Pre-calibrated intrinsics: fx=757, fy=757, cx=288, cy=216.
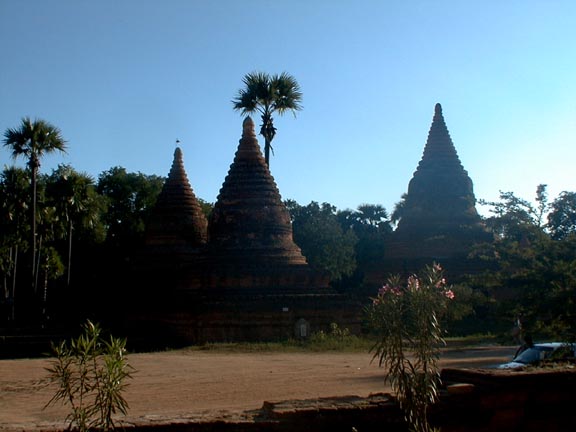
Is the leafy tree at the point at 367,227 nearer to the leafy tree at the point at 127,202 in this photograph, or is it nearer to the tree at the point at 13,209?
the leafy tree at the point at 127,202

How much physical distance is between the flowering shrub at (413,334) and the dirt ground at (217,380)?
165 centimetres

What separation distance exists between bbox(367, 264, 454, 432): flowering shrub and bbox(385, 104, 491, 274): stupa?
2644 centimetres

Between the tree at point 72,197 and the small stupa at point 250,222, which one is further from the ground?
the tree at point 72,197

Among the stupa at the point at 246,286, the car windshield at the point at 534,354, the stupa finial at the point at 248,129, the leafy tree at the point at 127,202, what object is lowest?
the car windshield at the point at 534,354

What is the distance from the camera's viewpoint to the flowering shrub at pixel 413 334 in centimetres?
662

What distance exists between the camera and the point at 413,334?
273 inches

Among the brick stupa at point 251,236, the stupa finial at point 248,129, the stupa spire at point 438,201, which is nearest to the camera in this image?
the brick stupa at point 251,236

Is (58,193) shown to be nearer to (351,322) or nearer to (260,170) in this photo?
(260,170)

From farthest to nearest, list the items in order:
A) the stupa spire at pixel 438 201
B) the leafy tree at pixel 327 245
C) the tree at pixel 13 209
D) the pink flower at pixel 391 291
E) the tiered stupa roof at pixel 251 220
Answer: the leafy tree at pixel 327 245, the tree at pixel 13 209, the stupa spire at pixel 438 201, the tiered stupa roof at pixel 251 220, the pink flower at pixel 391 291

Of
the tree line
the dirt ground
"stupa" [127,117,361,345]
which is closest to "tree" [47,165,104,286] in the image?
the tree line

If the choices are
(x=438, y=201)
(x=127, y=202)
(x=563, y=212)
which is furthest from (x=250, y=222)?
(x=127, y=202)

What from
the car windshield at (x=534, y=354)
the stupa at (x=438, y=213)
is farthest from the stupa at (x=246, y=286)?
the car windshield at (x=534, y=354)

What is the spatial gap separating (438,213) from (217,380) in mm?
22507

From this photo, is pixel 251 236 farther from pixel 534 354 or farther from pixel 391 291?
pixel 391 291
